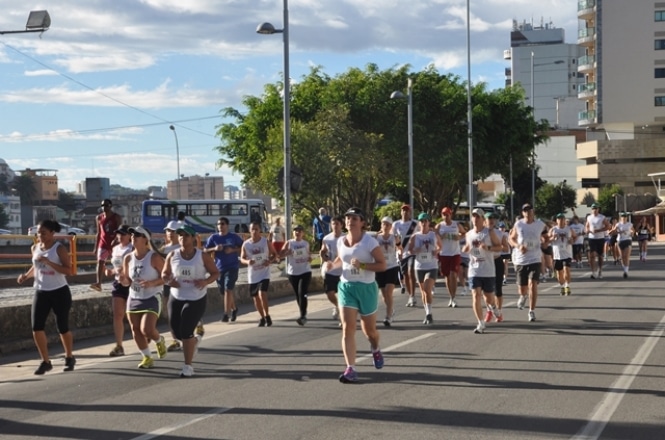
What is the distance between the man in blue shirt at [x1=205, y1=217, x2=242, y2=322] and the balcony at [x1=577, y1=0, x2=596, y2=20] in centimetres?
7697

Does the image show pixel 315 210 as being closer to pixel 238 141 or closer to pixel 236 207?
pixel 238 141

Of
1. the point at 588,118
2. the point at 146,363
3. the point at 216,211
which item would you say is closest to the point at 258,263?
the point at 146,363

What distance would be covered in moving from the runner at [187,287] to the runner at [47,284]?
1410 millimetres

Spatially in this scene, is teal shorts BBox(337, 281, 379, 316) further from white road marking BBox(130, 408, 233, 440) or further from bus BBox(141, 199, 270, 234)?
bus BBox(141, 199, 270, 234)

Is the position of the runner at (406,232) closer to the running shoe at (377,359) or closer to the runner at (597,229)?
the running shoe at (377,359)

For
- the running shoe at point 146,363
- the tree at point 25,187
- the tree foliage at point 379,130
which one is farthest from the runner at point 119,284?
the tree at point 25,187

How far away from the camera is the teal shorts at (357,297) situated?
34.2ft

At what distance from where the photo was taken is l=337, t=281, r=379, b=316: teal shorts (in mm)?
10414

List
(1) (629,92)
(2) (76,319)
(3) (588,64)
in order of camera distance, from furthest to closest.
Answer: (3) (588,64) → (1) (629,92) → (2) (76,319)

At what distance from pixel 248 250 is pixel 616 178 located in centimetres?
7461

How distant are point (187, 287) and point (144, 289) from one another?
2.64 ft

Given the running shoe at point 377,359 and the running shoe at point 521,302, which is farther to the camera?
the running shoe at point 521,302

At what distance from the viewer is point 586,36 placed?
8969 centimetres

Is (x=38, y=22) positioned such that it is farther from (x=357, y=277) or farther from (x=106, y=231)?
(x=357, y=277)
